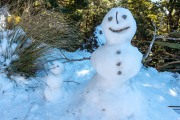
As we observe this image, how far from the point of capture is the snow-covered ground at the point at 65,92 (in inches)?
101

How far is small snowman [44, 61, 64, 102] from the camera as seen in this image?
2582 mm

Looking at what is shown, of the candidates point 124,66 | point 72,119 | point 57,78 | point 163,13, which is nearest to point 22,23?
point 57,78

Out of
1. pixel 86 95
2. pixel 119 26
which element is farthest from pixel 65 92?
pixel 119 26

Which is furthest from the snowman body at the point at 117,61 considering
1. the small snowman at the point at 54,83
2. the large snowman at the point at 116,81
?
the small snowman at the point at 54,83

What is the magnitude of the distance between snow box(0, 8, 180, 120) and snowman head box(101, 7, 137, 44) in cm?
1

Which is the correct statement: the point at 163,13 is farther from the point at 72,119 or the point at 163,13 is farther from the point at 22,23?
the point at 72,119

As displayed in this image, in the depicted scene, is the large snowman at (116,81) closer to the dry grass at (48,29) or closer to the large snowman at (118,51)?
the large snowman at (118,51)

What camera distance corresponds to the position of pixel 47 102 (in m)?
2.67

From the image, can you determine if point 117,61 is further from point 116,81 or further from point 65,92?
point 65,92

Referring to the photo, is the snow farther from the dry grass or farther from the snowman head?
the dry grass

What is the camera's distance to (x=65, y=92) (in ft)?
8.95

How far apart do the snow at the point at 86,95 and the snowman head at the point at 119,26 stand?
13mm

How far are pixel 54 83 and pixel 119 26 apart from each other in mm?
847

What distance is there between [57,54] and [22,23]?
54cm
